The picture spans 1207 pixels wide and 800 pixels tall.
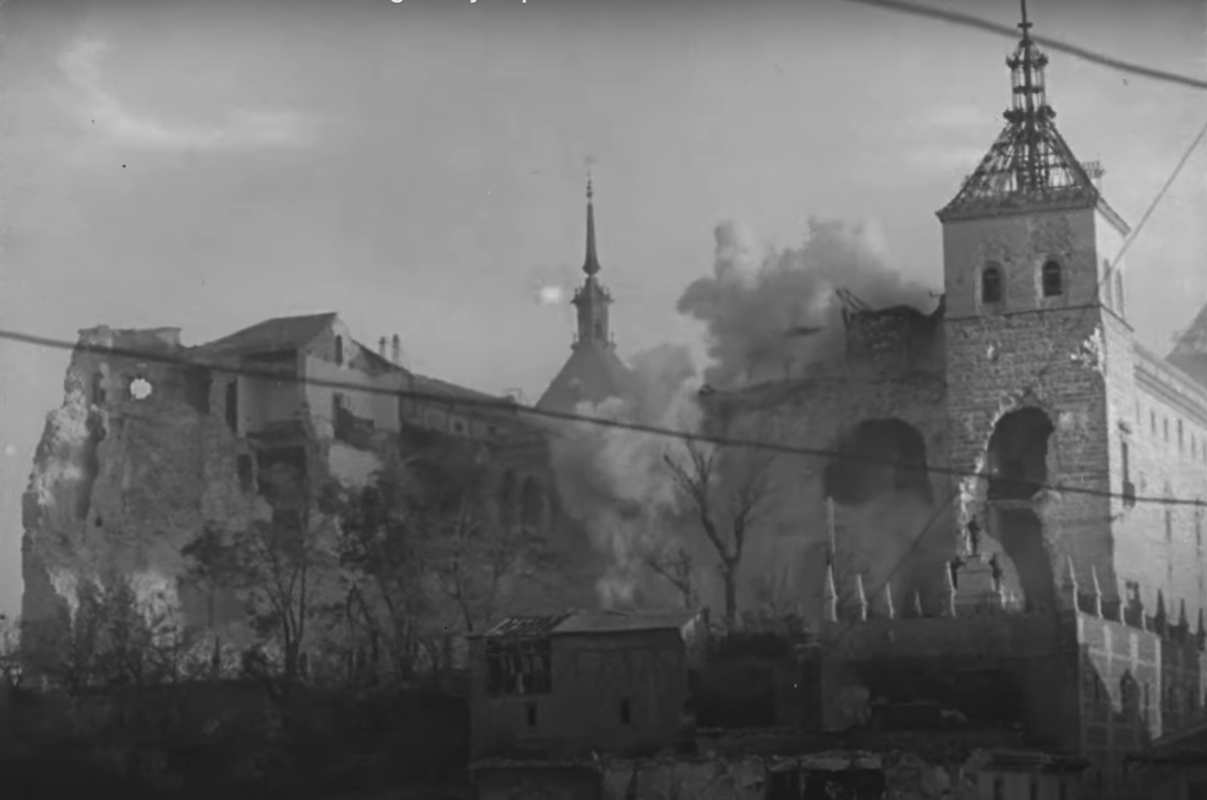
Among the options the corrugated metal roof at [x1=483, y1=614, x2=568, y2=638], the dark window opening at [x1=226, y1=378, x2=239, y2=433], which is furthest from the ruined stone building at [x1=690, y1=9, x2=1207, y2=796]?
the dark window opening at [x1=226, y1=378, x2=239, y2=433]

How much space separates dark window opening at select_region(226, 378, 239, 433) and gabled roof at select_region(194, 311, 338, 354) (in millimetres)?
1972

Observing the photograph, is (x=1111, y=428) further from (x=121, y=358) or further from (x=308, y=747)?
(x=121, y=358)

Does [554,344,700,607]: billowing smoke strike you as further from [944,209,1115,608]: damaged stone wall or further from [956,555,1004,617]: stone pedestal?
[956,555,1004,617]: stone pedestal

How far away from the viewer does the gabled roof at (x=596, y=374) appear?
33.7 metres

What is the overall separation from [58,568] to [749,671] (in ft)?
33.5

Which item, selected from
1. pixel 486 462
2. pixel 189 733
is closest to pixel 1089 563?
pixel 486 462

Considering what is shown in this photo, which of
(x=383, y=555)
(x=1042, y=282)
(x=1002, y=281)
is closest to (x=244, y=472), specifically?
(x=383, y=555)

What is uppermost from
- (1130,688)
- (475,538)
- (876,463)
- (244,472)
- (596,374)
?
(596,374)

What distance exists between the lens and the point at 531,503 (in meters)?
35.3

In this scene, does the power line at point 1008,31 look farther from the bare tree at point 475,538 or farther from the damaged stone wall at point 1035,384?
the bare tree at point 475,538

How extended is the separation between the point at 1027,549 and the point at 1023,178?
15.2ft

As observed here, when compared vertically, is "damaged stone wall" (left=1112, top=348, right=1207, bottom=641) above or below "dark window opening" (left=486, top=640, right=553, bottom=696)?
above

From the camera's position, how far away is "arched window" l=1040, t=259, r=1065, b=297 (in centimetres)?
3247

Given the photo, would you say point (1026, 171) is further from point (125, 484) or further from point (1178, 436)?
point (125, 484)
